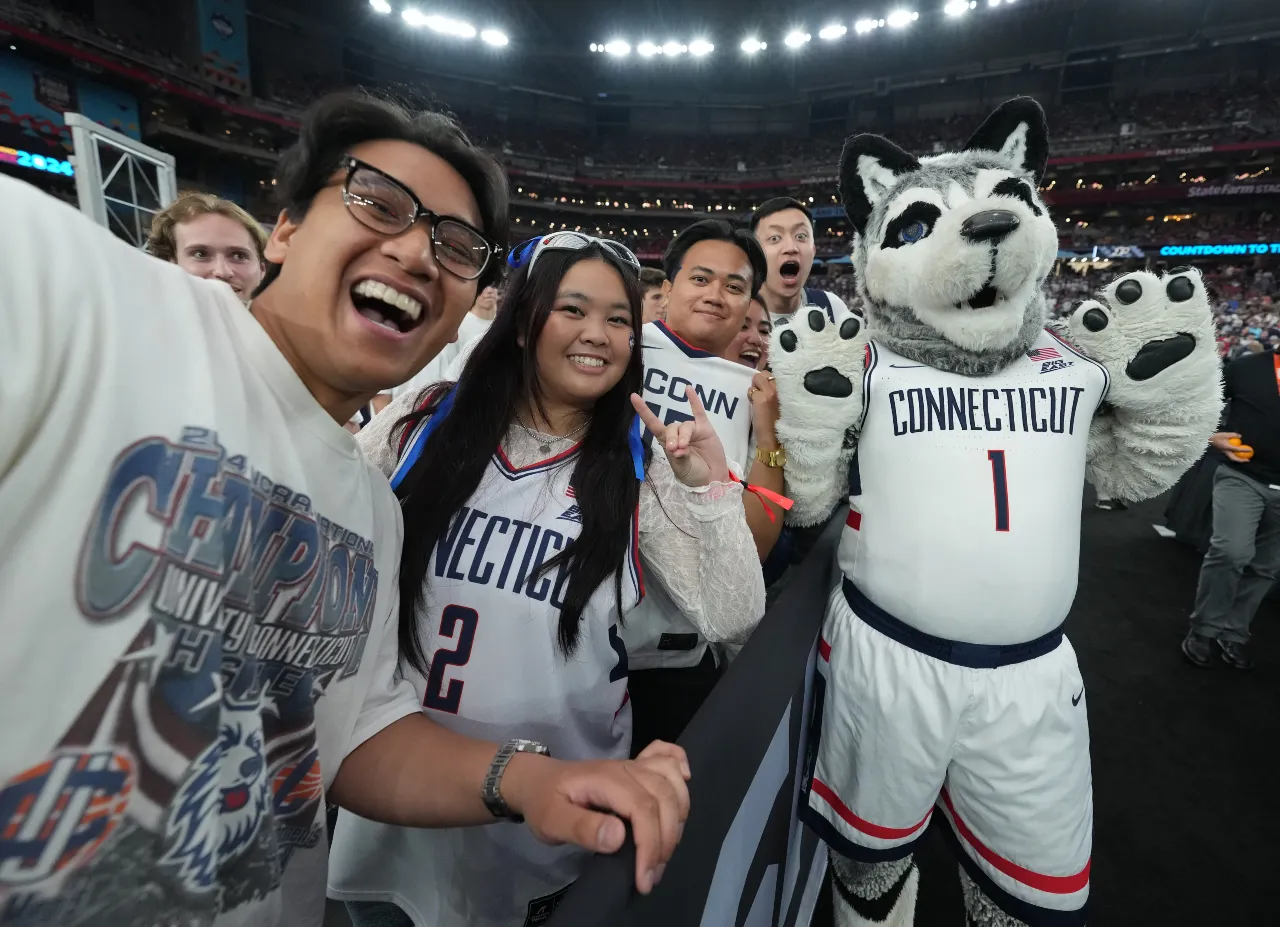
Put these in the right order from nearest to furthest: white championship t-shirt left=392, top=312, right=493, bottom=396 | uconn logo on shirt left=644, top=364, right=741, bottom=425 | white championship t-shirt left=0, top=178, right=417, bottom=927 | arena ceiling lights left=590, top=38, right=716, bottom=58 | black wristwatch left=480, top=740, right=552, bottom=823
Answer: white championship t-shirt left=0, top=178, right=417, bottom=927, black wristwatch left=480, top=740, right=552, bottom=823, uconn logo on shirt left=644, top=364, right=741, bottom=425, white championship t-shirt left=392, top=312, right=493, bottom=396, arena ceiling lights left=590, top=38, right=716, bottom=58

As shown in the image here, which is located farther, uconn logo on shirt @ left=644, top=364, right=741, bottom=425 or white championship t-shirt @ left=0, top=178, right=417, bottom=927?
uconn logo on shirt @ left=644, top=364, right=741, bottom=425

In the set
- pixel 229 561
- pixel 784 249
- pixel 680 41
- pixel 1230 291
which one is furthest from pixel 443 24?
pixel 1230 291

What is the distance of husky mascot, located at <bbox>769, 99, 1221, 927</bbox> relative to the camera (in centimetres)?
138

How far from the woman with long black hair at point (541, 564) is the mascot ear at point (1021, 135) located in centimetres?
126

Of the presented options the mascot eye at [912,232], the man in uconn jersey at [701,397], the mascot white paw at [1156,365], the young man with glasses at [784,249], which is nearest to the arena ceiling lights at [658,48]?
the young man with glasses at [784,249]

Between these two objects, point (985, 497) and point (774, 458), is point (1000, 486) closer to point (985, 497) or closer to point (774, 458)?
point (985, 497)

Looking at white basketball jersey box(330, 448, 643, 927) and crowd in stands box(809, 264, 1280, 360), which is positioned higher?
crowd in stands box(809, 264, 1280, 360)

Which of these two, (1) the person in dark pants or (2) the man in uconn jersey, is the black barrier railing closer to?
(2) the man in uconn jersey

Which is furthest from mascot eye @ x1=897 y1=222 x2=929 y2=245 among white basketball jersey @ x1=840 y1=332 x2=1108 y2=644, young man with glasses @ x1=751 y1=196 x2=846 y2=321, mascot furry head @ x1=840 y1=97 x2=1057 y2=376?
A: young man with glasses @ x1=751 y1=196 x2=846 y2=321

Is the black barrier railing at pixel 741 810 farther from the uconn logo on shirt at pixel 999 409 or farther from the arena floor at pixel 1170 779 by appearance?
the arena floor at pixel 1170 779

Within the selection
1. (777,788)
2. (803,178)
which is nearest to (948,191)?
(777,788)

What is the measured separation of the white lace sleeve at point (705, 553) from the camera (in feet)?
4.03

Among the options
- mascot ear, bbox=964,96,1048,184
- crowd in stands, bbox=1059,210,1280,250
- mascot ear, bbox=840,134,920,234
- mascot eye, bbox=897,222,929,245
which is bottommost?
mascot eye, bbox=897,222,929,245

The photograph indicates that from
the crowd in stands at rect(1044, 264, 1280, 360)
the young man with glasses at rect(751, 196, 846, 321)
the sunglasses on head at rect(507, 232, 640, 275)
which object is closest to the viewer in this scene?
the sunglasses on head at rect(507, 232, 640, 275)
